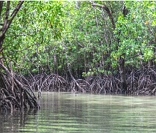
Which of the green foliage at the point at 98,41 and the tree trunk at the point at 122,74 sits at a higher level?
the green foliage at the point at 98,41

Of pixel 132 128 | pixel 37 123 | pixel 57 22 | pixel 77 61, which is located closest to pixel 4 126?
pixel 37 123

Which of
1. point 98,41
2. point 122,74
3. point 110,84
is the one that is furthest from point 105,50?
point 110,84

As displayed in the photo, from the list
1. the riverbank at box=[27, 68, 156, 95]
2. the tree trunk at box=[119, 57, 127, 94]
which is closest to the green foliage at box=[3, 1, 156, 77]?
the tree trunk at box=[119, 57, 127, 94]

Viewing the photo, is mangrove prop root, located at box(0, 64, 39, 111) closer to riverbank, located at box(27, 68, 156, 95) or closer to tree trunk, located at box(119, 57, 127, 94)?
riverbank, located at box(27, 68, 156, 95)

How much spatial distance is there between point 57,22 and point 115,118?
299 centimetres

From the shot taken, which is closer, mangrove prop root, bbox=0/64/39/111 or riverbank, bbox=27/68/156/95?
mangrove prop root, bbox=0/64/39/111

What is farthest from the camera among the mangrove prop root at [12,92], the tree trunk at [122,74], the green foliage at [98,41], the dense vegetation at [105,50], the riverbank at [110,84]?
the tree trunk at [122,74]

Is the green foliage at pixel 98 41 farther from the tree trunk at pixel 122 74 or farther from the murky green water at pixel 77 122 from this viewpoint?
the murky green water at pixel 77 122

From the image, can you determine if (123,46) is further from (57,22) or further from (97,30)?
(57,22)

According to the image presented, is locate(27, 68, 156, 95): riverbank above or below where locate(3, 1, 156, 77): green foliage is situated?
below

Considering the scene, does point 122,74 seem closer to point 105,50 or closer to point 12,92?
point 105,50

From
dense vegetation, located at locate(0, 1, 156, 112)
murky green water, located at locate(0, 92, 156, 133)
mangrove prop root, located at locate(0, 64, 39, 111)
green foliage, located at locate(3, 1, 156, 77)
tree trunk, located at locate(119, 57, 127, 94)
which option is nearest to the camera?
murky green water, located at locate(0, 92, 156, 133)

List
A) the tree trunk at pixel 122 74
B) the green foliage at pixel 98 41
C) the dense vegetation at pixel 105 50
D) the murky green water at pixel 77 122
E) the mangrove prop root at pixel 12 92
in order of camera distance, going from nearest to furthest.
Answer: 1. the murky green water at pixel 77 122
2. the mangrove prop root at pixel 12 92
3. the green foliage at pixel 98 41
4. the dense vegetation at pixel 105 50
5. the tree trunk at pixel 122 74

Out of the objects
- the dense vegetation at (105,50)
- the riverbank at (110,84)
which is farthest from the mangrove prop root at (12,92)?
the riverbank at (110,84)
